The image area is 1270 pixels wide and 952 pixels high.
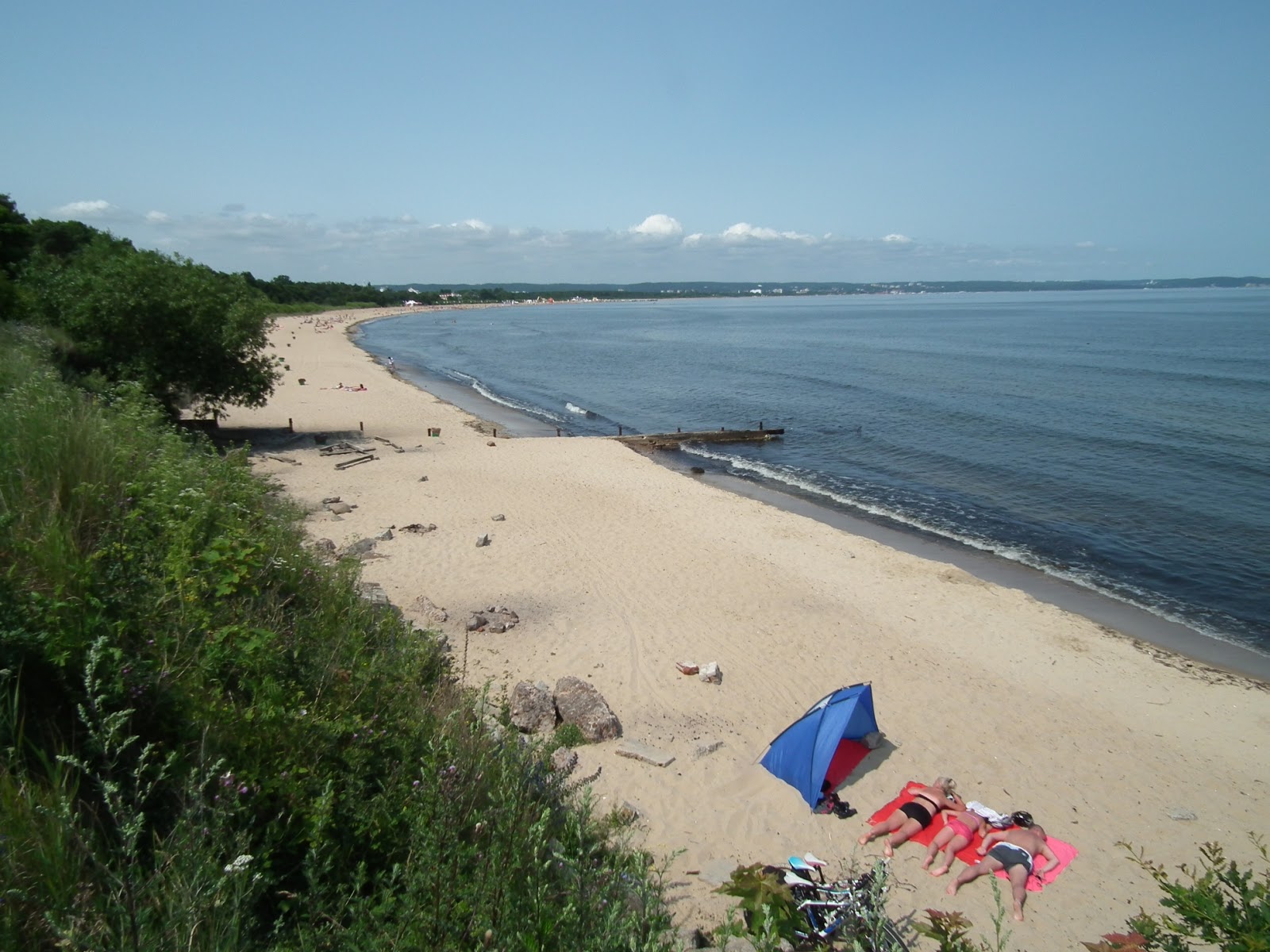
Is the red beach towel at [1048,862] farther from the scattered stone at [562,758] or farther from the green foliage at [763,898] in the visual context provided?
the scattered stone at [562,758]

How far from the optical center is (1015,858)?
7.09 m

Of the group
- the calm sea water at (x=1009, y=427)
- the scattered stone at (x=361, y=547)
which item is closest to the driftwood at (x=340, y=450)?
the scattered stone at (x=361, y=547)

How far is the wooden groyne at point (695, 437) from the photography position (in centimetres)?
2923

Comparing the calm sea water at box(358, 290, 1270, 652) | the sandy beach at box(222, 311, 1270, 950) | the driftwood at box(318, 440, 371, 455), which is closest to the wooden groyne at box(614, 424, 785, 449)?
the calm sea water at box(358, 290, 1270, 652)

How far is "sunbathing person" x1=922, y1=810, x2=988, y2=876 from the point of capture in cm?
721

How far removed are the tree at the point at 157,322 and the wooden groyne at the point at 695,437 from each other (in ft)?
44.1

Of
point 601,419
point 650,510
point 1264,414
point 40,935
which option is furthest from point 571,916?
point 1264,414

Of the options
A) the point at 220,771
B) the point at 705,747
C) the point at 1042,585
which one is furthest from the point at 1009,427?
the point at 220,771

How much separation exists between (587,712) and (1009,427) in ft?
92.9

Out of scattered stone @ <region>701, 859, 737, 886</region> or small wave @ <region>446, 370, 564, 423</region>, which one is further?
small wave @ <region>446, 370, 564, 423</region>

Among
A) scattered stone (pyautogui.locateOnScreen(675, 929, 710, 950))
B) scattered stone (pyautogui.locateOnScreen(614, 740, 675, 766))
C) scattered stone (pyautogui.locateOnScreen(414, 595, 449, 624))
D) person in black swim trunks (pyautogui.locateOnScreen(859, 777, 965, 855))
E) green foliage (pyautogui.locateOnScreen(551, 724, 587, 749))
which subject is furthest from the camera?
scattered stone (pyautogui.locateOnScreen(414, 595, 449, 624))

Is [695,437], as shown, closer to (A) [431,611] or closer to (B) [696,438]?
(B) [696,438]

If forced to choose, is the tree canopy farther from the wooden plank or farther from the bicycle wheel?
the bicycle wheel

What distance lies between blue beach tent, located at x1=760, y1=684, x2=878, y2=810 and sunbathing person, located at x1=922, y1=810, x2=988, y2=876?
126 centimetres
